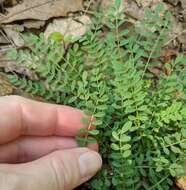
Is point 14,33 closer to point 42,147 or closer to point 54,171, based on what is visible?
point 42,147

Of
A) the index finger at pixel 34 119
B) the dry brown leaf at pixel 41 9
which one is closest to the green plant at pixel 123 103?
the index finger at pixel 34 119

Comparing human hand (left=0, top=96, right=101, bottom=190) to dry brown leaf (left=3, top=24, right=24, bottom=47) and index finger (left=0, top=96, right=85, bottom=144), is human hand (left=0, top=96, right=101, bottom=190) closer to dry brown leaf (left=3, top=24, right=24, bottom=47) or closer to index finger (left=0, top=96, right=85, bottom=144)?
index finger (left=0, top=96, right=85, bottom=144)

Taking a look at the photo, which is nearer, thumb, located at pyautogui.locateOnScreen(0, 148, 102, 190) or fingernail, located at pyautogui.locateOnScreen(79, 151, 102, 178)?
thumb, located at pyautogui.locateOnScreen(0, 148, 102, 190)

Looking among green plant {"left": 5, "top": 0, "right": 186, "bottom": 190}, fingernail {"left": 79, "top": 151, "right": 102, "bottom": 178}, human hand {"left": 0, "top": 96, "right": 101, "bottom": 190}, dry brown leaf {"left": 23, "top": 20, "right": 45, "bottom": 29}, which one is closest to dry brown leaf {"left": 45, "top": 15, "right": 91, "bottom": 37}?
dry brown leaf {"left": 23, "top": 20, "right": 45, "bottom": 29}

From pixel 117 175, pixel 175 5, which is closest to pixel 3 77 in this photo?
pixel 117 175

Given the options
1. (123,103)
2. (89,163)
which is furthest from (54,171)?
(123,103)

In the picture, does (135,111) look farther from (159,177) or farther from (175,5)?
(175,5)

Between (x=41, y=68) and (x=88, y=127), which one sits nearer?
(x=88, y=127)

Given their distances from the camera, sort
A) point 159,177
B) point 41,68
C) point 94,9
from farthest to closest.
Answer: point 94,9, point 41,68, point 159,177

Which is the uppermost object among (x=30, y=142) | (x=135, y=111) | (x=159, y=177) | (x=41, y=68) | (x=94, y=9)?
(x=94, y=9)
